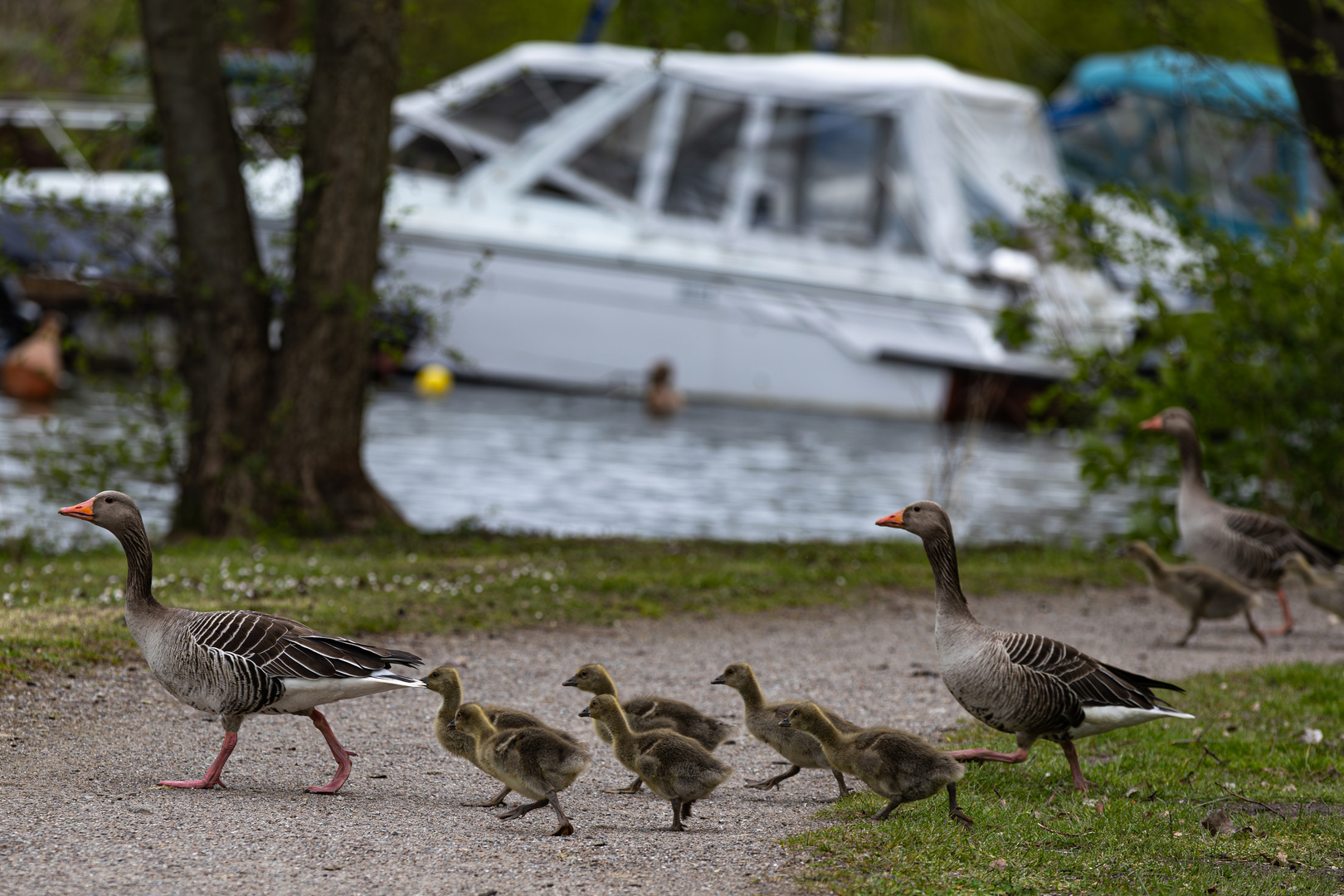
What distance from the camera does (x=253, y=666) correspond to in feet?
20.3

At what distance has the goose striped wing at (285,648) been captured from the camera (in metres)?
6.19

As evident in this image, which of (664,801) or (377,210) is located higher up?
(377,210)

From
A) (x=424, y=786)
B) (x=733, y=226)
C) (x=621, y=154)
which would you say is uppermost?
(x=621, y=154)

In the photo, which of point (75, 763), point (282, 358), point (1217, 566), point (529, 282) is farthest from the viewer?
point (529, 282)

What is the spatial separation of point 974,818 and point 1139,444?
30.4 ft

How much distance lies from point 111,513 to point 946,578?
13.5 ft

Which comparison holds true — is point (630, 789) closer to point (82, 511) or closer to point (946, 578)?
point (946, 578)

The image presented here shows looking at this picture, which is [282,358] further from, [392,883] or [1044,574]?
[392,883]

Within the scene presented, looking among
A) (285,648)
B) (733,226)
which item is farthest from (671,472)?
(285,648)

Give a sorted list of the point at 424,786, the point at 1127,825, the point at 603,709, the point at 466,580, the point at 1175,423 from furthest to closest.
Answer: the point at 1175,423 < the point at 466,580 < the point at 424,786 < the point at 603,709 < the point at 1127,825

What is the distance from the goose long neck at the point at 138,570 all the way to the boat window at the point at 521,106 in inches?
794

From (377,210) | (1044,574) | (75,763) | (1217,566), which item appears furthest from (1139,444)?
(75,763)

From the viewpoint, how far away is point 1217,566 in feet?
36.8

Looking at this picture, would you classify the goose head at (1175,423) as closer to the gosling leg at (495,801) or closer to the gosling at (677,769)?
the gosling at (677,769)
